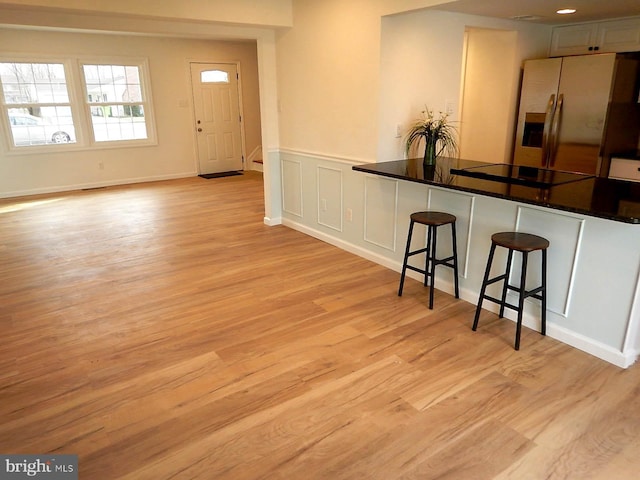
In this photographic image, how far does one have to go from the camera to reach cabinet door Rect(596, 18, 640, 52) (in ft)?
13.1

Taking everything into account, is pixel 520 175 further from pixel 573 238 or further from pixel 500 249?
pixel 573 238

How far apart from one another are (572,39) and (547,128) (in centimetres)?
94

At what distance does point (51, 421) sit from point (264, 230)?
3279 mm

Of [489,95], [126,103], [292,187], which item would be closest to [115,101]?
[126,103]

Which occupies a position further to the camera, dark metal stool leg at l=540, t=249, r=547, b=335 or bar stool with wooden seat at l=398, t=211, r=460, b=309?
bar stool with wooden seat at l=398, t=211, r=460, b=309

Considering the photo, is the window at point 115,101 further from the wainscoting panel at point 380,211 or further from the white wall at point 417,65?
the white wall at point 417,65

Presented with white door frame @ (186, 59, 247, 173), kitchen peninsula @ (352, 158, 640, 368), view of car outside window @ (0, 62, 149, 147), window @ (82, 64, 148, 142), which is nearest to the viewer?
kitchen peninsula @ (352, 158, 640, 368)

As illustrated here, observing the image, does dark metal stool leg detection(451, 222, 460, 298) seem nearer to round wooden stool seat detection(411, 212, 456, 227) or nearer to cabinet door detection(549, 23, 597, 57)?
round wooden stool seat detection(411, 212, 456, 227)

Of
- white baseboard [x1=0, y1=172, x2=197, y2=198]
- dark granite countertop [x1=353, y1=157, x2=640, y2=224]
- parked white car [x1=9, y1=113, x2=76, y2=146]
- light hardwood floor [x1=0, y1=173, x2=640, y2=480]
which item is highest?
parked white car [x1=9, y1=113, x2=76, y2=146]

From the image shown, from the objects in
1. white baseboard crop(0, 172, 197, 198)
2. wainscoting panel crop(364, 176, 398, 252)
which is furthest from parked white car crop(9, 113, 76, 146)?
wainscoting panel crop(364, 176, 398, 252)

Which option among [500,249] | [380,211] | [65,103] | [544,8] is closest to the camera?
[500,249]

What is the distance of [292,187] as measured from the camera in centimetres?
515

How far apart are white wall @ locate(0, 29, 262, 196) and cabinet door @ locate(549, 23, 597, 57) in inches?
232

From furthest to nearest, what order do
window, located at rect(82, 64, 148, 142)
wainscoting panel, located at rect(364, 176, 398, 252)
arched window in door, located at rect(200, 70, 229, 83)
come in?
arched window in door, located at rect(200, 70, 229, 83), window, located at rect(82, 64, 148, 142), wainscoting panel, located at rect(364, 176, 398, 252)
